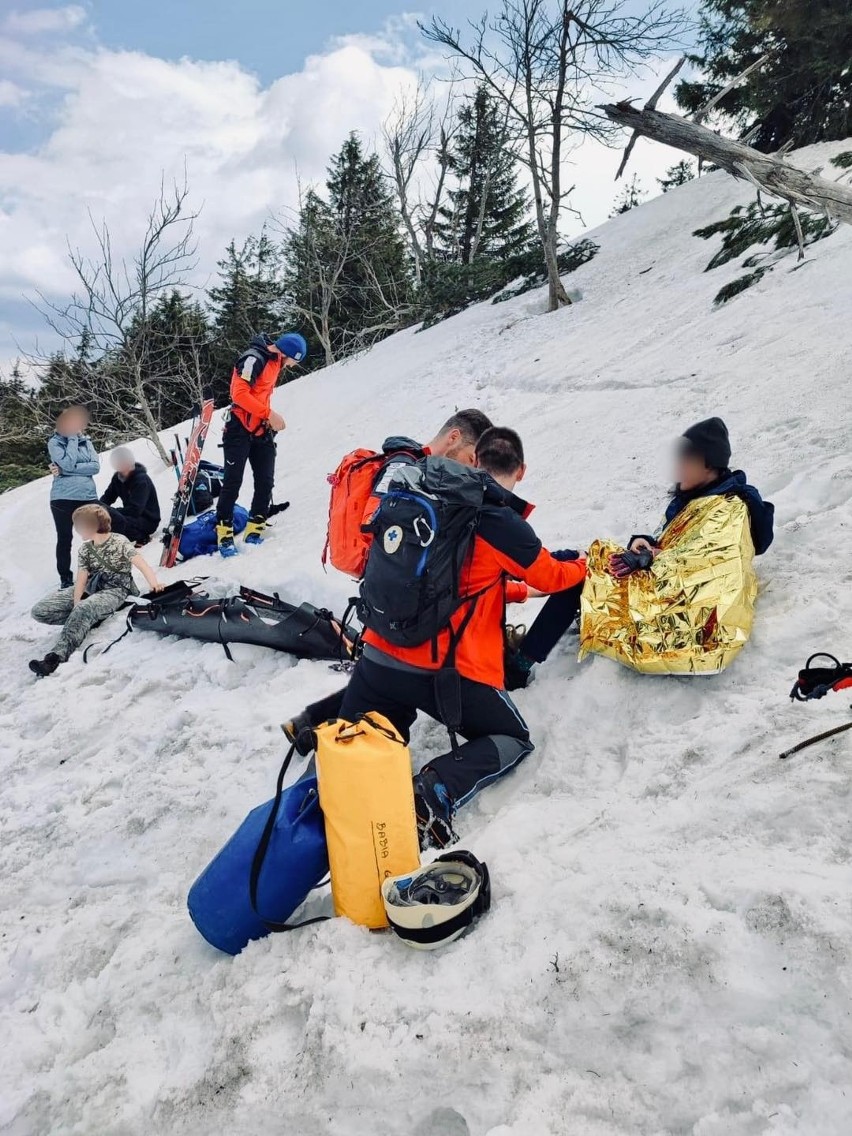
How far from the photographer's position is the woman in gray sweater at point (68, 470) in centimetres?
758

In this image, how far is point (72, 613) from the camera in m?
6.20

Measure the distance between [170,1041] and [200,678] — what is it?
313 cm

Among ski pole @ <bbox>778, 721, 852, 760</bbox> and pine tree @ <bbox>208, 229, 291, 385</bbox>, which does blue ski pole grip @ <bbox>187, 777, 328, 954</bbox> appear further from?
pine tree @ <bbox>208, 229, 291, 385</bbox>

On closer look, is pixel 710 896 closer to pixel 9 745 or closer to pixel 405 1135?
pixel 405 1135

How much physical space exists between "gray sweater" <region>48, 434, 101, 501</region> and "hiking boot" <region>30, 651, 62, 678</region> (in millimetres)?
2681

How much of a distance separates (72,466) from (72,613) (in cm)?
228

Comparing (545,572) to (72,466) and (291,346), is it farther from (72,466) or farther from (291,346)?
(72,466)

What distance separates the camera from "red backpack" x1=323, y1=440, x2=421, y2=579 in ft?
11.0

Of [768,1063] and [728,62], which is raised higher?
[728,62]

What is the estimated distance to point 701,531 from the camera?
334 cm

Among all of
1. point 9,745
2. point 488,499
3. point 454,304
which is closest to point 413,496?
point 488,499

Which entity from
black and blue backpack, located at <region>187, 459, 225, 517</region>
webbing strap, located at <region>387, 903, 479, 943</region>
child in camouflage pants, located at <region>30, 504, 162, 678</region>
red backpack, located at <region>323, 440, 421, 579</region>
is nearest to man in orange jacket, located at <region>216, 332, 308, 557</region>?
child in camouflage pants, located at <region>30, 504, 162, 678</region>

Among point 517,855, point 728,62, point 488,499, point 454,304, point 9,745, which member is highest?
point 728,62

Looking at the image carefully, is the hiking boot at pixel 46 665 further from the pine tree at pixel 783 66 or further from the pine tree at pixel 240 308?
the pine tree at pixel 240 308
